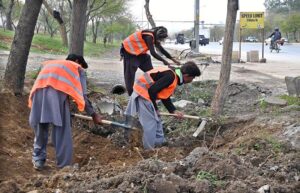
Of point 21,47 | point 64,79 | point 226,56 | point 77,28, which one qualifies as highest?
point 77,28

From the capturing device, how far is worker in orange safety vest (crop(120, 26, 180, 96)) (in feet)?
27.5

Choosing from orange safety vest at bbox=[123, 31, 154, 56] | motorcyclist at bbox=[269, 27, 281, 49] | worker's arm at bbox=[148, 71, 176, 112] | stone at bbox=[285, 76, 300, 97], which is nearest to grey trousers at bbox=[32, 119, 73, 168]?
worker's arm at bbox=[148, 71, 176, 112]

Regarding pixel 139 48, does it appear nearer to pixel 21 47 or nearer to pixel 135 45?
pixel 135 45

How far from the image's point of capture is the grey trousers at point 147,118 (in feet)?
21.9

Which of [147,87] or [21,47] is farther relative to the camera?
[21,47]

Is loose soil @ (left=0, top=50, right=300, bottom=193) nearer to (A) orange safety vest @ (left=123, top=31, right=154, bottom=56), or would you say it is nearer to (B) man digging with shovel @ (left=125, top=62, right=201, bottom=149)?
(B) man digging with shovel @ (left=125, top=62, right=201, bottom=149)

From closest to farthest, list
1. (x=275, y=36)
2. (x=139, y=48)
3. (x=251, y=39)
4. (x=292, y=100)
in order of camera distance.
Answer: (x=139, y=48)
(x=292, y=100)
(x=275, y=36)
(x=251, y=39)

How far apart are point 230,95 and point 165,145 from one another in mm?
4409

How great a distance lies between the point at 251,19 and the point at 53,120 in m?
16.8

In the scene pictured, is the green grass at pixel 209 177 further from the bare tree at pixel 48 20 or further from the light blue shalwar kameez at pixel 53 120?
the bare tree at pixel 48 20

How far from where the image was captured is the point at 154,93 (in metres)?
6.45

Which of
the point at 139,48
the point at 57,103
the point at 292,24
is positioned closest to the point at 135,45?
the point at 139,48

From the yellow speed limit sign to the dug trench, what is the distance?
10.6 m

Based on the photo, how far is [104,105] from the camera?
8570 mm
